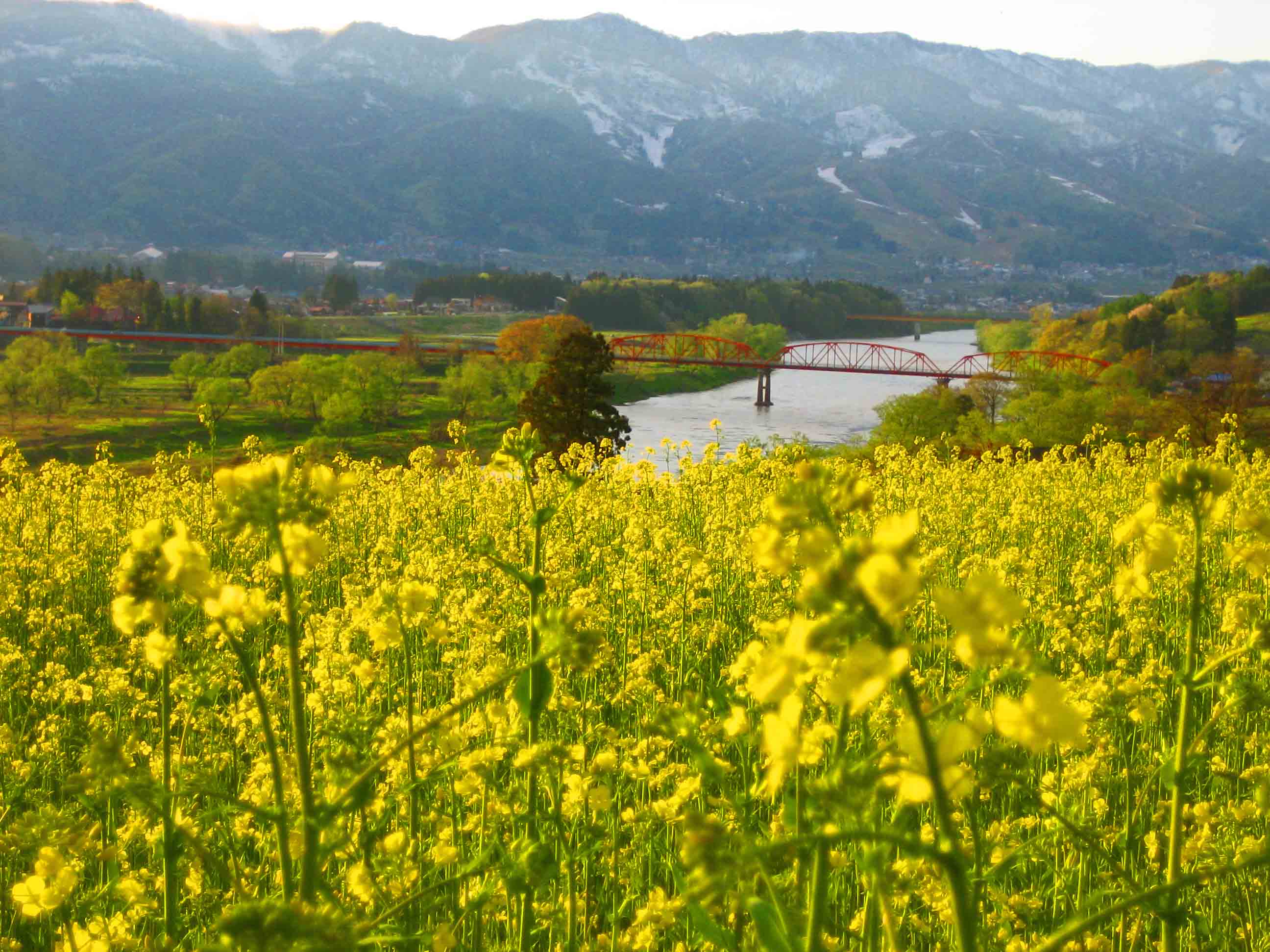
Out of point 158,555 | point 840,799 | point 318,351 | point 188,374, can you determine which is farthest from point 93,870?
point 318,351

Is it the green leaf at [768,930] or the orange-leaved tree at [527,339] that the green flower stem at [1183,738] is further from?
the orange-leaved tree at [527,339]

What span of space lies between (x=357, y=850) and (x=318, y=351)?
7437 centimetres

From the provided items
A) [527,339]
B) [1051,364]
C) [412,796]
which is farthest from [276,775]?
[1051,364]

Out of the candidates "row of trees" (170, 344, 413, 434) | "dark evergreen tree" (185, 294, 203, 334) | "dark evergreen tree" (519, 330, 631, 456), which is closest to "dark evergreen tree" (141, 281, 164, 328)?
"dark evergreen tree" (185, 294, 203, 334)

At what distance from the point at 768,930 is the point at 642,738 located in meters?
3.07

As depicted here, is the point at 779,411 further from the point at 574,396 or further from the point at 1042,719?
the point at 1042,719

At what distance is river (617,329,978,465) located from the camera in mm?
48250

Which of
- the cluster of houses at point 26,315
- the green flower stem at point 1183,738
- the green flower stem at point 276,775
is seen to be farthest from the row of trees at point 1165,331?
the cluster of houses at point 26,315

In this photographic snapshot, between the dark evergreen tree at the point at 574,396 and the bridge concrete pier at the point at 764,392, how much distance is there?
41.4 meters

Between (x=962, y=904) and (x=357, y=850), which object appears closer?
(x=962, y=904)

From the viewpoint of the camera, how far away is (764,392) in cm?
7038

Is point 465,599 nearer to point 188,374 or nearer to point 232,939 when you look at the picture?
point 232,939

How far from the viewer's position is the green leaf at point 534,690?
8.66 feet

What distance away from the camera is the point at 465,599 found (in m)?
6.41
